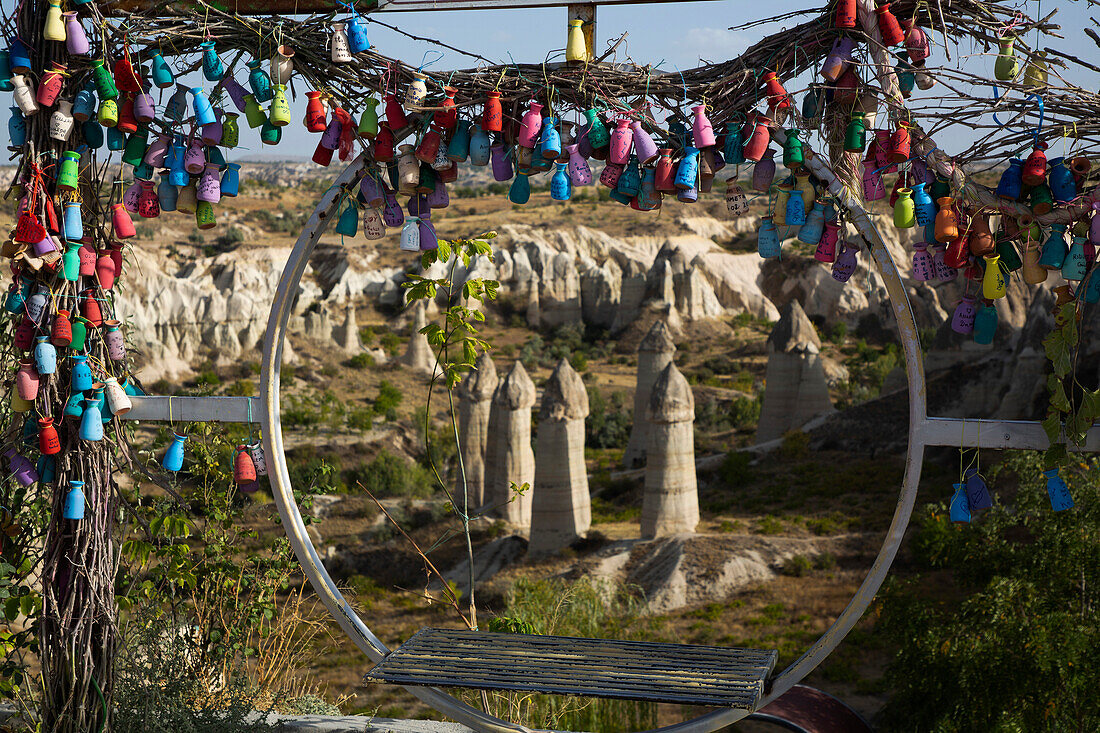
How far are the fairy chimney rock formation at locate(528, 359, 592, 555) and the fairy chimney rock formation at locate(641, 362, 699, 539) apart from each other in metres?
1.25

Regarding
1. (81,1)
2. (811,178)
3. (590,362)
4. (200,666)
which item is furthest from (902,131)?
(590,362)

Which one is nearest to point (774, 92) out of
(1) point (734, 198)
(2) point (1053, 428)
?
(1) point (734, 198)

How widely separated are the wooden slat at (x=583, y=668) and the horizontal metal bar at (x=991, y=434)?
2.68 ft

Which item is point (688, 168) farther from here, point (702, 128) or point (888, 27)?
point (888, 27)

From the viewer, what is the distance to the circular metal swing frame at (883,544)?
257 cm

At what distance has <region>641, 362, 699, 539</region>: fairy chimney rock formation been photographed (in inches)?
608

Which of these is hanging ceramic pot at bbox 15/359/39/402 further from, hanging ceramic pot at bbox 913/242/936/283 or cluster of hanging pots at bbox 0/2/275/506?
hanging ceramic pot at bbox 913/242/936/283

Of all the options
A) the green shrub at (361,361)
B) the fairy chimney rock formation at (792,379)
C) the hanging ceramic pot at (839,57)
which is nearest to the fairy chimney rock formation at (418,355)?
the green shrub at (361,361)

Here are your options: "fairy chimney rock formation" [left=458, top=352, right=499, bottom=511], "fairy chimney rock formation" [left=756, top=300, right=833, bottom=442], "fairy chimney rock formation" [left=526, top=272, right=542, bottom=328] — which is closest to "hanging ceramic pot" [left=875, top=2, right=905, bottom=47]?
"fairy chimney rock formation" [left=458, top=352, right=499, bottom=511]

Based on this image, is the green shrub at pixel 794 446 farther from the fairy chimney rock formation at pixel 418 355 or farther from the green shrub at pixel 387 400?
the fairy chimney rock formation at pixel 418 355

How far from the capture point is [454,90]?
9.09 ft

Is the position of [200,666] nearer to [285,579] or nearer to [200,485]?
[285,579]

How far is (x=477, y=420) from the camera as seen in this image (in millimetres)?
18703

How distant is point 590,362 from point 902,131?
3038cm
